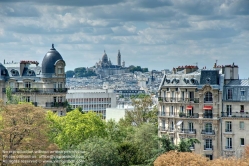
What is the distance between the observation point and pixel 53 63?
10812 cm

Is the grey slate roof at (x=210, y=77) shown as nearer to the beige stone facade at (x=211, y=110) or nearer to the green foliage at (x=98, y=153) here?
the beige stone facade at (x=211, y=110)

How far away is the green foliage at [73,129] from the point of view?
286 ft

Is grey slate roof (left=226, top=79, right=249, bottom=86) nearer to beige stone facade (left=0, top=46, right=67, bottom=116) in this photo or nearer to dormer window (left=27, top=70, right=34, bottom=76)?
beige stone facade (left=0, top=46, right=67, bottom=116)

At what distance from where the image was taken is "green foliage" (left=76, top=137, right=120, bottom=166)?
80231 millimetres

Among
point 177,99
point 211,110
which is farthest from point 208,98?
point 177,99

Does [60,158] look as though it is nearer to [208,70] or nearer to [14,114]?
[14,114]

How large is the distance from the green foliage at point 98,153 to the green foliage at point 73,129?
14.5 feet

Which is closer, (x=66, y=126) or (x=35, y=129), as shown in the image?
(x=35, y=129)

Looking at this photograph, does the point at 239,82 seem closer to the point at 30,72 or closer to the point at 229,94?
the point at 229,94

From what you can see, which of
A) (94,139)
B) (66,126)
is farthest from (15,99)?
(94,139)

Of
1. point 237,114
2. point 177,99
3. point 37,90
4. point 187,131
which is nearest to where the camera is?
point 237,114

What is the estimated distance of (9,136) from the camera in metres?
74.6

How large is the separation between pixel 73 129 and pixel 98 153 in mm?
8528

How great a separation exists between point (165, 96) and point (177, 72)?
5.66m
